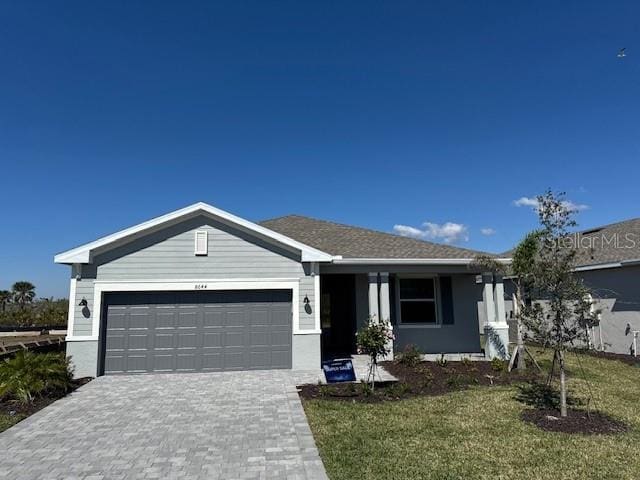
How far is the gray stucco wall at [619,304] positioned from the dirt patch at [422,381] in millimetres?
5687

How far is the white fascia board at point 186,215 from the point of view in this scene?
11.6m

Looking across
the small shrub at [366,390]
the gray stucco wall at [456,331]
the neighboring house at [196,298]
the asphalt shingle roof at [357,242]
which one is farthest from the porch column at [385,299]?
the small shrub at [366,390]

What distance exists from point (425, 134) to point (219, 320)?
11.2 metres

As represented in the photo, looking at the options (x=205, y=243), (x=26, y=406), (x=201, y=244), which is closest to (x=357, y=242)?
(x=205, y=243)

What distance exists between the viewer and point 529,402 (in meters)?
8.41

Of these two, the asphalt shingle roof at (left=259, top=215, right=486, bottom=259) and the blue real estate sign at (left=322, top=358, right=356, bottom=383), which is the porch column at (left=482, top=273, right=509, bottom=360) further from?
the blue real estate sign at (left=322, top=358, right=356, bottom=383)

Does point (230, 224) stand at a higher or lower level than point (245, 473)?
higher

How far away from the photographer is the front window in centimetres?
1542

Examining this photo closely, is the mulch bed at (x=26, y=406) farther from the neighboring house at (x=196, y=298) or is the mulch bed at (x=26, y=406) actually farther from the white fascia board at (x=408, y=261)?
the white fascia board at (x=408, y=261)

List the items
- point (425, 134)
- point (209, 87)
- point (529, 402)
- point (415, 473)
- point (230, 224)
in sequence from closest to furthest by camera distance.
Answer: point (415, 473) → point (529, 402) → point (230, 224) → point (209, 87) → point (425, 134)

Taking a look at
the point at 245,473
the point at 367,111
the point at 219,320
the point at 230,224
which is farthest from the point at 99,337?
the point at 367,111

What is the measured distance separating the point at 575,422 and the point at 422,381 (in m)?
3.84

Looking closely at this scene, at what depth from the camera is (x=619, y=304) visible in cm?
1527

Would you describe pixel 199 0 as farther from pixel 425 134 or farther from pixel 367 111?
pixel 425 134
